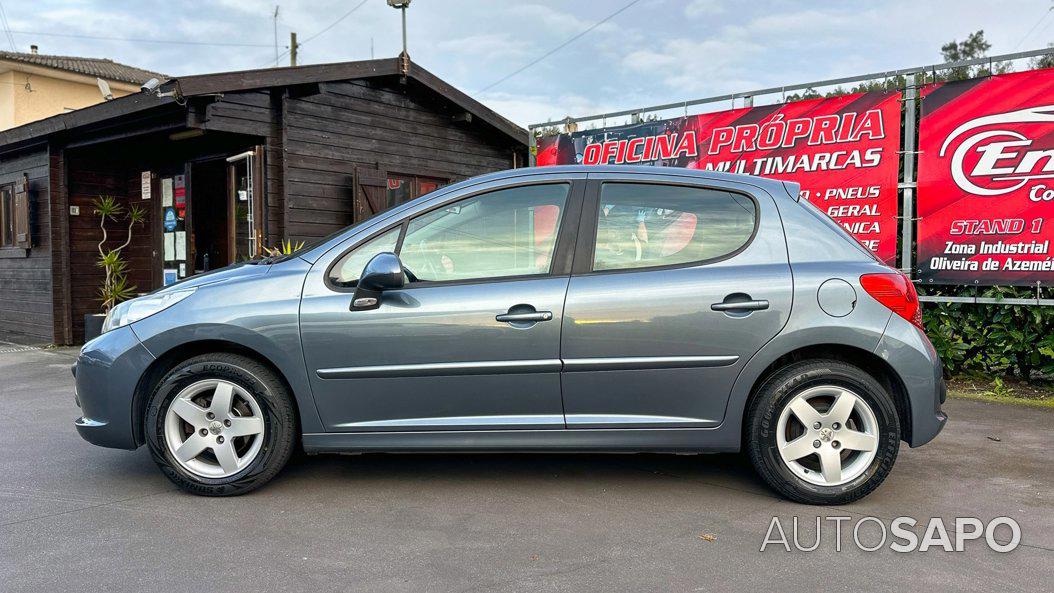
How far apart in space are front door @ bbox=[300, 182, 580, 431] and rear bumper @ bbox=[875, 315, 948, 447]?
1.52 meters

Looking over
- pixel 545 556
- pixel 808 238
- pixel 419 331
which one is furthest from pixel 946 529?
pixel 419 331

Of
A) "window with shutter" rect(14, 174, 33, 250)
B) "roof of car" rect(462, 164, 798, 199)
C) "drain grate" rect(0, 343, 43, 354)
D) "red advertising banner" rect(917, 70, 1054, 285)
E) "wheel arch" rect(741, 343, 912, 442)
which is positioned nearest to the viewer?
"wheel arch" rect(741, 343, 912, 442)

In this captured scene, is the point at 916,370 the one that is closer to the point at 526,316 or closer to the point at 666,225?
the point at 666,225

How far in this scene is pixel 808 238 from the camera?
3514mm

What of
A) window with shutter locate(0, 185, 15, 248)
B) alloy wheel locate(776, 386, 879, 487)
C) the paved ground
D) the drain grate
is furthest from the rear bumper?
window with shutter locate(0, 185, 15, 248)

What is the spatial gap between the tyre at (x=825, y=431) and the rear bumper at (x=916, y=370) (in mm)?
106

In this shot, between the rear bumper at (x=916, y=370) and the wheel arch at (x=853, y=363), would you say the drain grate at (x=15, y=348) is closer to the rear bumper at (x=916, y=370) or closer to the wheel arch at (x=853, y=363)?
the wheel arch at (x=853, y=363)

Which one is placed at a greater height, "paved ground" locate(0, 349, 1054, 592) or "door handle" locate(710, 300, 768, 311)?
"door handle" locate(710, 300, 768, 311)

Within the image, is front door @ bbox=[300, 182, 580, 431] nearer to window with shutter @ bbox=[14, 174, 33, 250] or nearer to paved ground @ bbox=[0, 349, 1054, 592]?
paved ground @ bbox=[0, 349, 1054, 592]

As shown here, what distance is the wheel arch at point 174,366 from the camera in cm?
354

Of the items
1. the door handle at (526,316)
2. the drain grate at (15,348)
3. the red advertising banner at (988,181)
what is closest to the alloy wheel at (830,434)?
the door handle at (526,316)

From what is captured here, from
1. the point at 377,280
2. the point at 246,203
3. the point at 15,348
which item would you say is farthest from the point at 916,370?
the point at 15,348

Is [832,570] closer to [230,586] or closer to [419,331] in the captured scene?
[419,331]

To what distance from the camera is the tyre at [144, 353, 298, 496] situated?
11.4 feet
